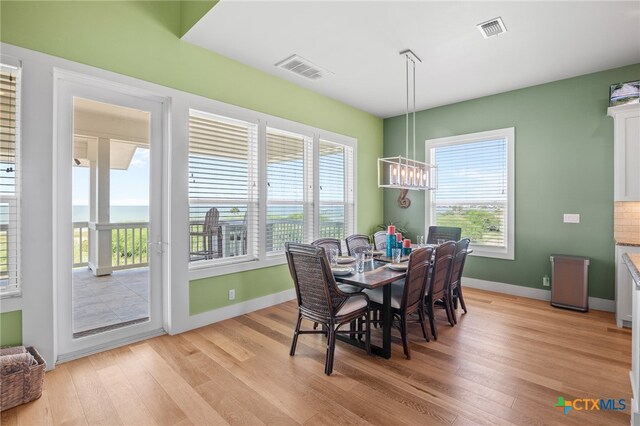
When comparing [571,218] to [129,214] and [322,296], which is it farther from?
[129,214]

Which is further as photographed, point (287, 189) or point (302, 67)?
point (287, 189)

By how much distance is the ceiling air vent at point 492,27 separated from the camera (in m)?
3.00

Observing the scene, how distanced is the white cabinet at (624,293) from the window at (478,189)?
1.36 metres

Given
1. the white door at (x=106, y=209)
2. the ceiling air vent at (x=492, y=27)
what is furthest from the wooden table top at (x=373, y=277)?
the ceiling air vent at (x=492, y=27)

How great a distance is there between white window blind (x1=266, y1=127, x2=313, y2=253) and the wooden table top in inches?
66.5

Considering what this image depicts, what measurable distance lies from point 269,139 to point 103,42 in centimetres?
201

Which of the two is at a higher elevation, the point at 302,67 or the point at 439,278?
the point at 302,67

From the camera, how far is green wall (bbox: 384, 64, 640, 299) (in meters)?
4.12

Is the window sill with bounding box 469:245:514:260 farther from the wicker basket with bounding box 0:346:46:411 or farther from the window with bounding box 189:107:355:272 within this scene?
the wicker basket with bounding box 0:346:46:411

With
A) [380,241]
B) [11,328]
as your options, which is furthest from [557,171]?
[11,328]

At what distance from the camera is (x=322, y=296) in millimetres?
2645

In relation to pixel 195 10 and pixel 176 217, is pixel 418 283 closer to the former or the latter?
pixel 176 217

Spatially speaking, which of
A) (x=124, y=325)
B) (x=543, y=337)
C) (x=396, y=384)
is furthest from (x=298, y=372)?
(x=543, y=337)

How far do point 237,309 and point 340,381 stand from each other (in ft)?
6.13
